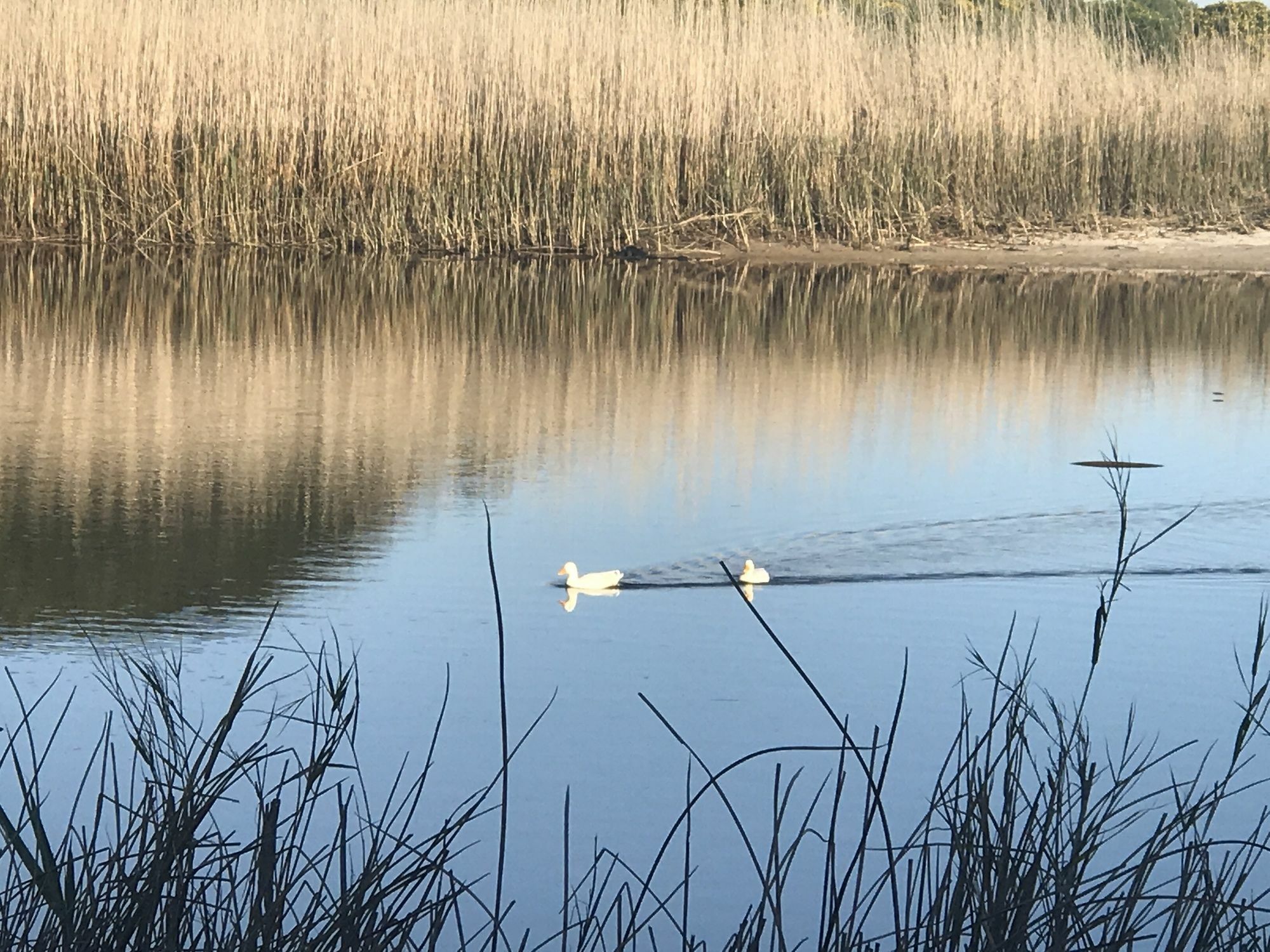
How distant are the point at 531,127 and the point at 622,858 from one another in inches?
488

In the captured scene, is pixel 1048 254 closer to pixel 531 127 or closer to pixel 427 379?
pixel 531 127

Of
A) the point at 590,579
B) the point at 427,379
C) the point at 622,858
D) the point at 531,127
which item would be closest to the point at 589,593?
the point at 590,579

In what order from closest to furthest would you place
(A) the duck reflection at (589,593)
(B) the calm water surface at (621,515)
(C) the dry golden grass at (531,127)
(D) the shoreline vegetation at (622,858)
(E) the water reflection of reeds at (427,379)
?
(D) the shoreline vegetation at (622,858), (B) the calm water surface at (621,515), (A) the duck reflection at (589,593), (E) the water reflection of reeds at (427,379), (C) the dry golden grass at (531,127)

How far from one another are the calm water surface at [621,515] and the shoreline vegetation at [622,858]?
0.11 m

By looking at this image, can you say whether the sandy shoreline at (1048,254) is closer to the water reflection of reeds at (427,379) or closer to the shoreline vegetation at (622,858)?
the water reflection of reeds at (427,379)

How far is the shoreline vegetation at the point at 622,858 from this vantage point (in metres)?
1.83

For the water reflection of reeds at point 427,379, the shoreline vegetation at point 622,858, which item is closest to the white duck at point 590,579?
the water reflection of reeds at point 427,379

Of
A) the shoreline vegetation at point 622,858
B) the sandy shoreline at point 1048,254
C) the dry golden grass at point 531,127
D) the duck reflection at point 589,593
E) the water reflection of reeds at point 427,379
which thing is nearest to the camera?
Result: the shoreline vegetation at point 622,858

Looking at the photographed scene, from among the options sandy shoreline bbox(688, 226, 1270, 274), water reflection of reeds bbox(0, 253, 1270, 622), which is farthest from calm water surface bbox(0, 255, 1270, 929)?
sandy shoreline bbox(688, 226, 1270, 274)

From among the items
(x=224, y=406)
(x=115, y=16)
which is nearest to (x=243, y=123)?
(x=115, y=16)

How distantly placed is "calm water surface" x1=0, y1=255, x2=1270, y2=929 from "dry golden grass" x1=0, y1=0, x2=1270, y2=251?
3771 millimetres

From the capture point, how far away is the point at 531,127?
592 inches

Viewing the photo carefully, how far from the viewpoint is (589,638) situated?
4.36 m

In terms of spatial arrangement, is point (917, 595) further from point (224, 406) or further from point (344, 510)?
point (224, 406)
